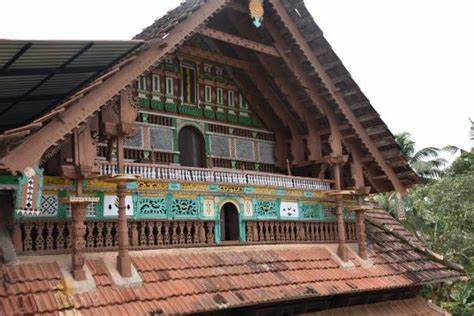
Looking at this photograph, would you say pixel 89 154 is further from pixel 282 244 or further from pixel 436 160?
pixel 436 160

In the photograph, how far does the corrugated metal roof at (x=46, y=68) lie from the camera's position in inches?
292

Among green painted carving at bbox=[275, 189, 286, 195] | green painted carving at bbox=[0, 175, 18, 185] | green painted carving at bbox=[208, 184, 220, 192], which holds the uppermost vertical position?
green painted carving at bbox=[0, 175, 18, 185]

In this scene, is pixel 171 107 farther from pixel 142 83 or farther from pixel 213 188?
pixel 213 188

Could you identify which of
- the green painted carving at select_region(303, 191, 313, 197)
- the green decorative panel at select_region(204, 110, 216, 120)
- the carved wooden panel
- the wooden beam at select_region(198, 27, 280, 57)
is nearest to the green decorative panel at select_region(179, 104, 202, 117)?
the green decorative panel at select_region(204, 110, 216, 120)

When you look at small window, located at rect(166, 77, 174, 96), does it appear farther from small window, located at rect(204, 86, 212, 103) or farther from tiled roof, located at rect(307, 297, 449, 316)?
tiled roof, located at rect(307, 297, 449, 316)

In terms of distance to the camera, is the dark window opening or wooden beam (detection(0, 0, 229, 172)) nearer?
wooden beam (detection(0, 0, 229, 172))

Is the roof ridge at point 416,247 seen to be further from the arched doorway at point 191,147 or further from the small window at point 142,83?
the small window at point 142,83

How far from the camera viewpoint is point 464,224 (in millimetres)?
22125

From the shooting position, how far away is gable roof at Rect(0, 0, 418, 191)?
890 cm

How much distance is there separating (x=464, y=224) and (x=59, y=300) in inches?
726

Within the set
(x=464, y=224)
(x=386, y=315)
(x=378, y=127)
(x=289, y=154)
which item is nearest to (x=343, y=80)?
(x=378, y=127)

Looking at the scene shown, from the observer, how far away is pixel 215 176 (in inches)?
411

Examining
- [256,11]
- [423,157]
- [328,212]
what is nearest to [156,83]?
[256,11]

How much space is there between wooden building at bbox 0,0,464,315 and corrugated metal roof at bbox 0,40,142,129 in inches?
1.6
